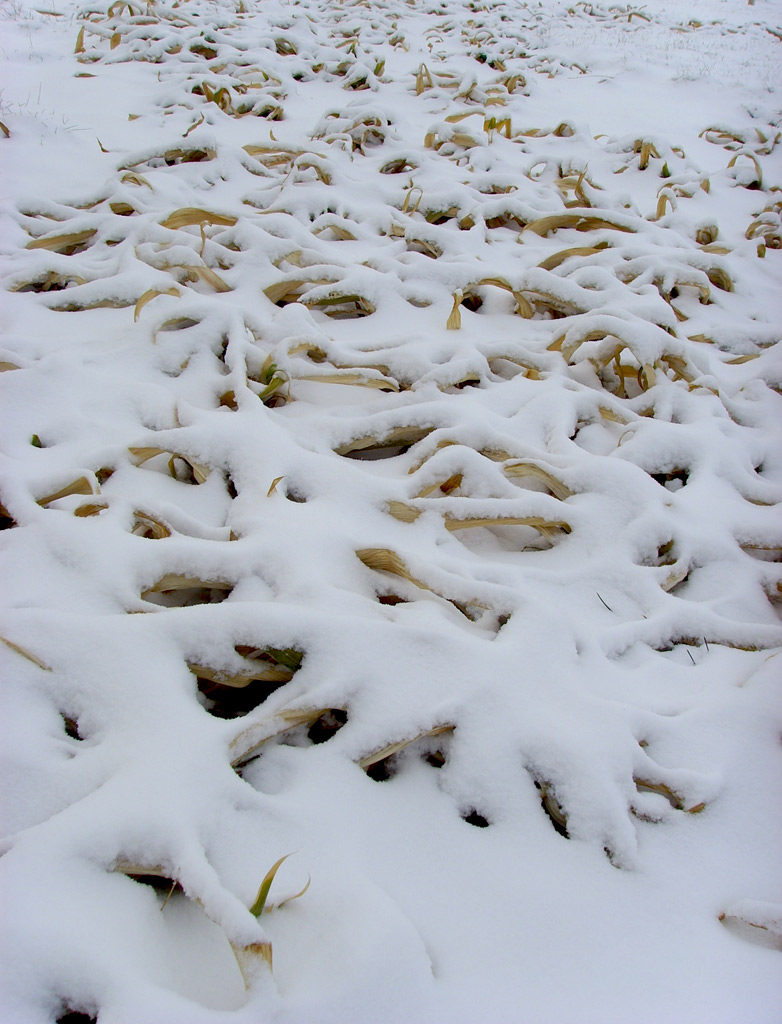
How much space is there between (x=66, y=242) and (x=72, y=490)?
1.16 metres

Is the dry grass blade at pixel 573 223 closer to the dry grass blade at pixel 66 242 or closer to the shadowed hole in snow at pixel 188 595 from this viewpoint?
the dry grass blade at pixel 66 242

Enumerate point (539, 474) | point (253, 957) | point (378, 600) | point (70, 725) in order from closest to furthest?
1. point (253, 957)
2. point (70, 725)
3. point (378, 600)
4. point (539, 474)

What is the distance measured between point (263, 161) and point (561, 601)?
2.38m

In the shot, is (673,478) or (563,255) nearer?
(673,478)

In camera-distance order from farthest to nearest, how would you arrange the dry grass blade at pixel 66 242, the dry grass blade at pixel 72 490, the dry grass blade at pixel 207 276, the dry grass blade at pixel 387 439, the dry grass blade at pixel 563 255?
1. the dry grass blade at pixel 563 255
2. the dry grass blade at pixel 66 242
3. the dry grass blade at pixel 207 276
4. the dry grass blade at pixel 387 439
5. the dry grass blade at pixel 72 490

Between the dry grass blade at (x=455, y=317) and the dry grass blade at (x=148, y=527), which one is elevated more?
the dry grass blade at (x=455, y=317)

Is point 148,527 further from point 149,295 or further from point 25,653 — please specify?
point 149,295

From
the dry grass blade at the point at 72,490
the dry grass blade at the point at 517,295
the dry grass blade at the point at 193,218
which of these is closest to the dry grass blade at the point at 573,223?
the dry grass blade at the point at 517,295

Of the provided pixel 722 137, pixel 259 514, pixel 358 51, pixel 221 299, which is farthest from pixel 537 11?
pixel 259 514

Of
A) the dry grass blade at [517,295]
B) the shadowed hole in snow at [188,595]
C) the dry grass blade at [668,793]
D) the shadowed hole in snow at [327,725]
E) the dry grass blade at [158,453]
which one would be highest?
Result: the dry grass blade at [517,295]

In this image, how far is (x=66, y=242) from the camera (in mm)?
1946

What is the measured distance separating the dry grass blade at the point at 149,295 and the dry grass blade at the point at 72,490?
1.90 ft

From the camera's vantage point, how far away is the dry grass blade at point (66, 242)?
1896mm

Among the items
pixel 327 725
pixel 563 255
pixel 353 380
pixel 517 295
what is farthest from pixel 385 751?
pixel 563 255
